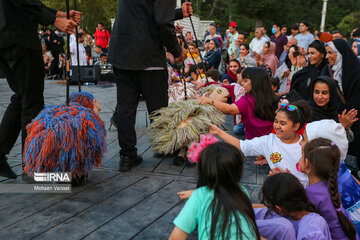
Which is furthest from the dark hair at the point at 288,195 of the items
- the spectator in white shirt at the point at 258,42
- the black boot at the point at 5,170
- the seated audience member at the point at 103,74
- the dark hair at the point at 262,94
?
the seated audience member at the point at 103,74

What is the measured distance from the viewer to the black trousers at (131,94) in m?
3.38

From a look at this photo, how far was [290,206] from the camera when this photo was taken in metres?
Answer: 2.08

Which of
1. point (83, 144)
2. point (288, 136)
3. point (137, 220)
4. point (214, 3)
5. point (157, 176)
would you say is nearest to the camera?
point (137, 220)

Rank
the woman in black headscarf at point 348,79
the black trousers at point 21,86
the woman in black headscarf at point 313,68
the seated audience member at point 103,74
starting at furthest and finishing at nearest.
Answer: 1. the seated audience member at point 103,74
2. the woman in black headscarf at point 313,68
3. the woman in black headscarf at point 348,79
4. the black trousers at point 21,86

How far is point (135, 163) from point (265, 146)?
48.5 inches

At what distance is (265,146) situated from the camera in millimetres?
3033

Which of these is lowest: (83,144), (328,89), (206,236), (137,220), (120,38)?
(137,220)

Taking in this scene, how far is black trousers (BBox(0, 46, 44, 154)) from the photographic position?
9.41 feet

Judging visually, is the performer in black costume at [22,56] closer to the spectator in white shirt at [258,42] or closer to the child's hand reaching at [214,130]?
the child's hand reaching at [214,130]

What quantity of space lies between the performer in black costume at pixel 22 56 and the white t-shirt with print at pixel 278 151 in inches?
69.4

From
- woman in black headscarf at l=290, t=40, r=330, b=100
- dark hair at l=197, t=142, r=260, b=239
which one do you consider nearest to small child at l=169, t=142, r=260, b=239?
dark hair at l=197, t=142, r=260, b=239

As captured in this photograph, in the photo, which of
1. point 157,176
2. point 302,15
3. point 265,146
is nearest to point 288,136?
point 265,146

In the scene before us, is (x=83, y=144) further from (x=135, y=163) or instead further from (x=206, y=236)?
(x=206, y=236)

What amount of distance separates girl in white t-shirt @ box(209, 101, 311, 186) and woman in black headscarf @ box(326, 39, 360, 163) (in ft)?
4.15
